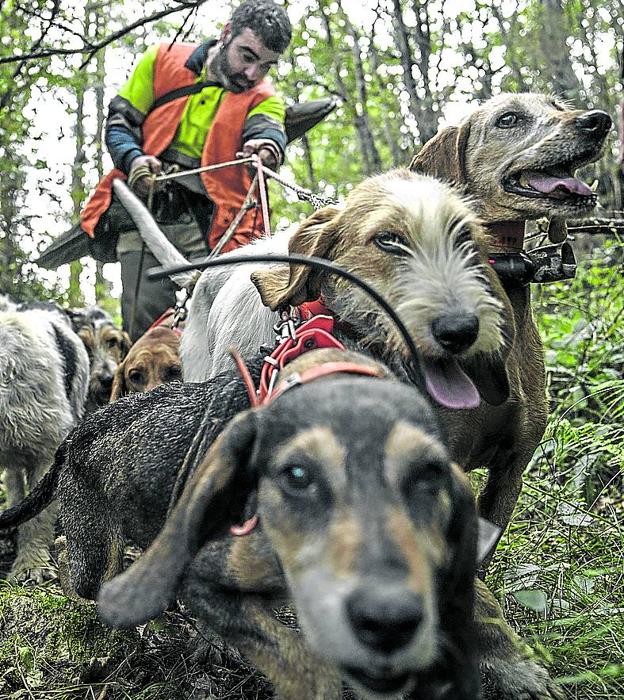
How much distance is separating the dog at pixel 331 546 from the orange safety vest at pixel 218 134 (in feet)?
11.7

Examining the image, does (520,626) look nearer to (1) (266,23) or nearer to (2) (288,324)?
(2) (288,324)

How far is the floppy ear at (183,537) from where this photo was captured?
2004mm

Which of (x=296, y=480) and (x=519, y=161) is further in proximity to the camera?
(x=519, y=161)

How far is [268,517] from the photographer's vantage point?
2.03m

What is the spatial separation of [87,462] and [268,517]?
1.34 metres

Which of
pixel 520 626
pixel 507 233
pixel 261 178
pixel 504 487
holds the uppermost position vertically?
pixel 261 178

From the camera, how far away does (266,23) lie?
550cm

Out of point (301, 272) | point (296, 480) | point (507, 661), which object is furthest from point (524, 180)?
point (296, 480)

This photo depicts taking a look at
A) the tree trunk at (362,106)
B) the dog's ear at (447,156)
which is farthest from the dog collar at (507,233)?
the tree trunk at (362,106)

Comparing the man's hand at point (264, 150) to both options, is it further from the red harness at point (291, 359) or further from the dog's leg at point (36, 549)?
the dog's leg at point (36, 549)

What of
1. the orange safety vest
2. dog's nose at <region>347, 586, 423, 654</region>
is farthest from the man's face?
dog's nose at <region>347, 586, 423, 654</region>

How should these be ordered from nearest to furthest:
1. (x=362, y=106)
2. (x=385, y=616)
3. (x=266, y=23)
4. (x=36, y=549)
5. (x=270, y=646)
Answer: (x=385, y=616) → (x=270, y=646) → (x=36, y=549) → (x=266, y=23) → (x=362, y=106)

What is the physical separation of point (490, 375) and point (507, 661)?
3.32 ft

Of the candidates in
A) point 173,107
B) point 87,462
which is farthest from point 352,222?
point 173,107
